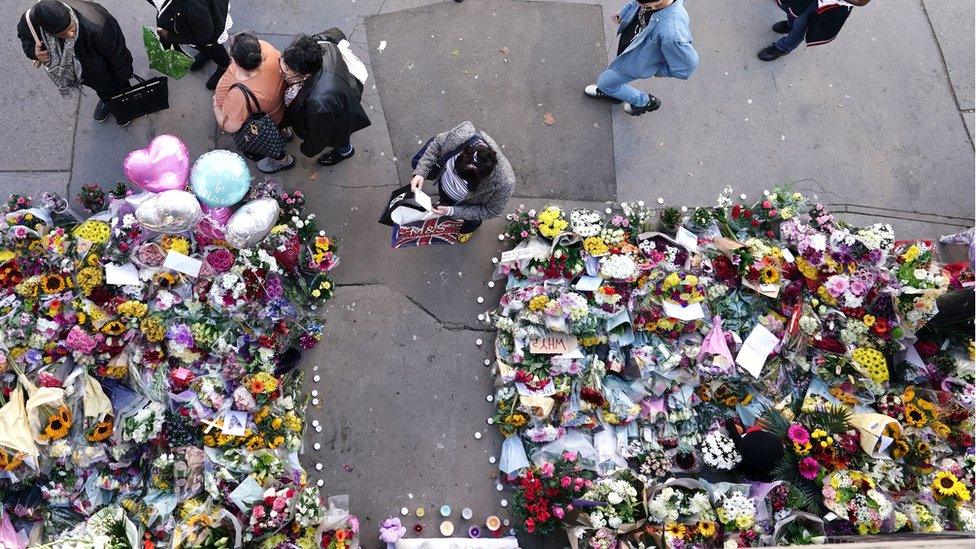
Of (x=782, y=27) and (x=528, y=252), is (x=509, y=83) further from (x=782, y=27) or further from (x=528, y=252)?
(x=782, y=27)

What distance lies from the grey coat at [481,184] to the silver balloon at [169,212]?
1.51m

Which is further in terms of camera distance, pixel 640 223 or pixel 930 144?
pixel 930 144

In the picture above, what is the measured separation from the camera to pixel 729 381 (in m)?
4.58

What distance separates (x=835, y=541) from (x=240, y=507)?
3903mm

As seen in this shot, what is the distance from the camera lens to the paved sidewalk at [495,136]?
4.68 m

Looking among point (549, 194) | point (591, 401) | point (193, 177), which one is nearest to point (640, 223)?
point (549, 194)

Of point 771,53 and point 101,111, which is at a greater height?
point 771,53

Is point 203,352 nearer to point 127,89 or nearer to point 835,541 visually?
point 127,89

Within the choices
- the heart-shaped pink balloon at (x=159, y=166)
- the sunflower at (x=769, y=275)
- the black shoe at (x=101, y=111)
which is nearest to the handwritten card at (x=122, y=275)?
the heart-shaped pink balloon at (x=159, y=166)

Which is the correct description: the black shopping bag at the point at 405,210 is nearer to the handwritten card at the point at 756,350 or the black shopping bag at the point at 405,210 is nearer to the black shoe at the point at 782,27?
the handwritten card at the point at 756,350

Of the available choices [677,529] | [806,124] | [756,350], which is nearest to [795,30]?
[806,124]

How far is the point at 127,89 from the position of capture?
4.54 m

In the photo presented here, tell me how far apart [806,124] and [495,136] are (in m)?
2.86

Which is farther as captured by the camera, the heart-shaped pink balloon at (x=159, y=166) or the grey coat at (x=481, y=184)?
the heart-shaped pink balloon at (x=159, y=166)
